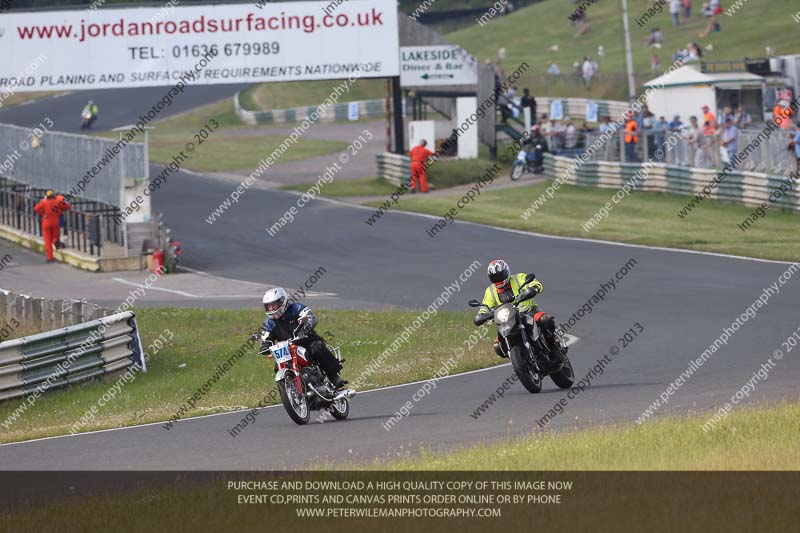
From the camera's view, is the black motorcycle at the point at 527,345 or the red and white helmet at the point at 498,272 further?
the red and white helmet at the point at 498,272

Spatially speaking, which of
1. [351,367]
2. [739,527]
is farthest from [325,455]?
[351,367]

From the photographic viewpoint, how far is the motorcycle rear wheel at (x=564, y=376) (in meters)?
15.2

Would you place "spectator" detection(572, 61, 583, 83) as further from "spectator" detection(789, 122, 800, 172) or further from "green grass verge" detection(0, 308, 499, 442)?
"green grass verge" detection(0, 308, 499, 442)

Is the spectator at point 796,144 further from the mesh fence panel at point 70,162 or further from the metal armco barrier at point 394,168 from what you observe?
the mesh fence panel at point 70,162

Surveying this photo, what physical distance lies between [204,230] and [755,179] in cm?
1501

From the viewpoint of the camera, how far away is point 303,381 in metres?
13.9

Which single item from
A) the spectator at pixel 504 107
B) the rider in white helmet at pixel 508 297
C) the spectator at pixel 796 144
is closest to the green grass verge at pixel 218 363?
the rider in white helmet at pixel 508 297

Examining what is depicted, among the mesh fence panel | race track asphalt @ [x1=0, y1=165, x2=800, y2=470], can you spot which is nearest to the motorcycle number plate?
race track asphalt @ [x1=0, y1=165, x2=800, y2=470]

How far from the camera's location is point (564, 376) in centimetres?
1523

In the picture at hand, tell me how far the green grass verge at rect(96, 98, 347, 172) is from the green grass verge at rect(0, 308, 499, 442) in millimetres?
28644

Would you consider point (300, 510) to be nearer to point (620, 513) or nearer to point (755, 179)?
point (620, 513)

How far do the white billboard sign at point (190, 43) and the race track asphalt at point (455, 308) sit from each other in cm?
436

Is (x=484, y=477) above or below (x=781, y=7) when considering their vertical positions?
Result: below

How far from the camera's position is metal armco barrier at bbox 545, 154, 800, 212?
32969 mm
